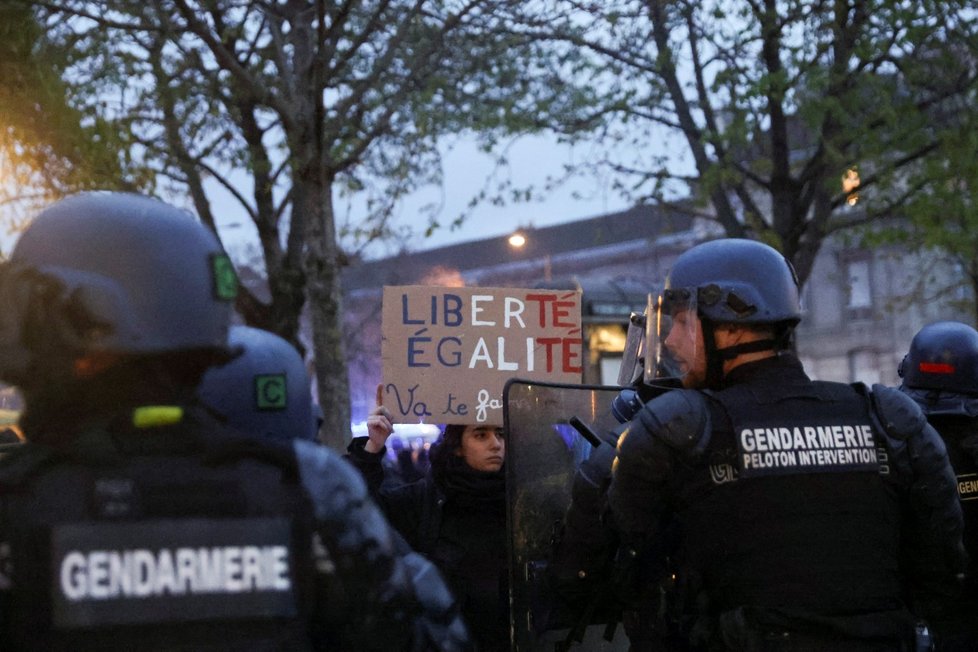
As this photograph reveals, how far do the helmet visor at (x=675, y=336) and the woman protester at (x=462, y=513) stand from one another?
811 mm

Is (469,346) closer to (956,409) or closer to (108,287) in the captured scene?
(956,409)

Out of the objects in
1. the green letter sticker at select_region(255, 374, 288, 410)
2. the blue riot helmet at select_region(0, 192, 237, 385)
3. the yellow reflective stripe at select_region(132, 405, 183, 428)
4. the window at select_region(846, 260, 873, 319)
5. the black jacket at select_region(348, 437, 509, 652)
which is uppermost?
the window at select_region(846, 260, 873, 319)

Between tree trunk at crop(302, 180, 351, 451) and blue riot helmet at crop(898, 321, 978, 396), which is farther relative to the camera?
tree trunk at crop(302, 180, 351, 451)


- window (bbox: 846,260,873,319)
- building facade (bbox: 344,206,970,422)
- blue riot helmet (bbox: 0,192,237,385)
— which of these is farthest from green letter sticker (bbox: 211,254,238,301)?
window (bbox: 846,260,873,319)

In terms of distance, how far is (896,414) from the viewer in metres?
3.29

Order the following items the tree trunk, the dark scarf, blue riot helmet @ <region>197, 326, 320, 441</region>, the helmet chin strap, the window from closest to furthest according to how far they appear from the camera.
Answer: blue riot helmet @ <region>197, 326, 320, 441</region> → the helmet chin strap → the dark scarf → the tree trunk → the window

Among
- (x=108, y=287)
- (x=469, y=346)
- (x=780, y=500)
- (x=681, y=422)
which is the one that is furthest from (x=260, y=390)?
(x=469, y=346)

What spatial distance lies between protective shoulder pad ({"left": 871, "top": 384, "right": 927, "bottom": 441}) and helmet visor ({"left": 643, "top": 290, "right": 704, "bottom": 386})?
47cm

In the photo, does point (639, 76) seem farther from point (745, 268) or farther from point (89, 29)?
point (745, 268)

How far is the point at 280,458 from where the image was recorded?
2.00 m

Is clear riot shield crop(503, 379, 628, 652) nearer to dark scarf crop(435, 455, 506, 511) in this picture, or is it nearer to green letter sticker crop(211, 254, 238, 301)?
dark scarf crop(435, 455, 506, 511)

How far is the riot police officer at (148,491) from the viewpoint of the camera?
1.89 m

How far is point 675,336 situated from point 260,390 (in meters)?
1.55

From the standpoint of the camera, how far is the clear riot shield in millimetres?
3951
